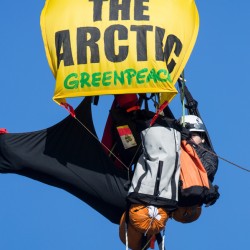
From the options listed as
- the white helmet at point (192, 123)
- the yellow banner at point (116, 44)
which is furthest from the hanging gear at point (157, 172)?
the white helmet at point (192, 123)

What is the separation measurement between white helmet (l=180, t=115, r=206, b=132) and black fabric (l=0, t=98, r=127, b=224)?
1.28 m

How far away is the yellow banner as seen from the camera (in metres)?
30.3

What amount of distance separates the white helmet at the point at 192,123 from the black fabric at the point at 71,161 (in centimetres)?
128

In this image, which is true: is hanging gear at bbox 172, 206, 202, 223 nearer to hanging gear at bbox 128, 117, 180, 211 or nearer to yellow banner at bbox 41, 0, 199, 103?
hanging gear at bbox 128, 117, 180, 211

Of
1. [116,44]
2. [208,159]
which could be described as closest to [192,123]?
[208,159]

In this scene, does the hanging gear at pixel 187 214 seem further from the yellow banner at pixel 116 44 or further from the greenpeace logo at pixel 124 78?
the greenpeace logo at pixel 124 78

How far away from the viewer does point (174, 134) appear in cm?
3075

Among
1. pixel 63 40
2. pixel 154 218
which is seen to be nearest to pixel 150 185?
pixel 154 218

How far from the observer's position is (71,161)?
31.6 meters

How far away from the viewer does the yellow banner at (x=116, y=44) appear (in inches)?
1192

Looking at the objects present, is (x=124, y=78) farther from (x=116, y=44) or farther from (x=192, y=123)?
(x=192, y=123)

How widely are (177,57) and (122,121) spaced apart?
1.49m

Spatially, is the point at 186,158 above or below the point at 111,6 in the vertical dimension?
below

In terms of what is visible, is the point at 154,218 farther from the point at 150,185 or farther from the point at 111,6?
the point at 111,6
